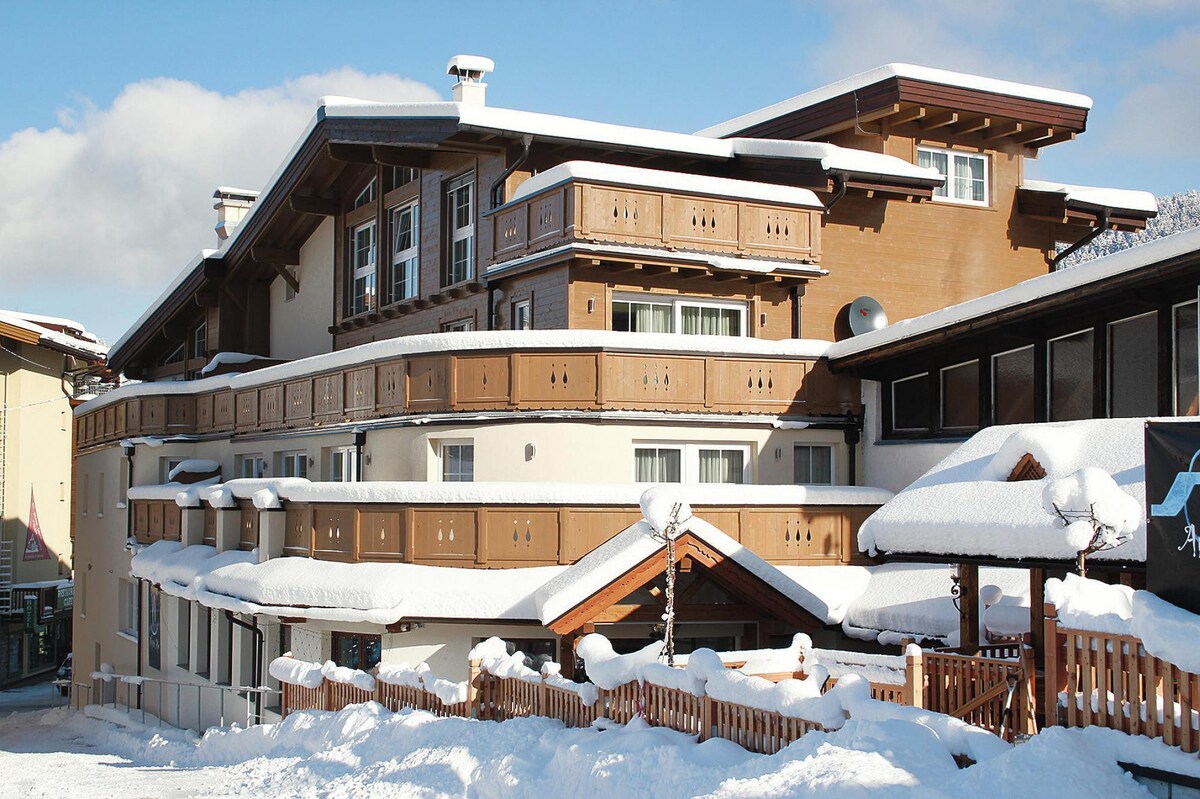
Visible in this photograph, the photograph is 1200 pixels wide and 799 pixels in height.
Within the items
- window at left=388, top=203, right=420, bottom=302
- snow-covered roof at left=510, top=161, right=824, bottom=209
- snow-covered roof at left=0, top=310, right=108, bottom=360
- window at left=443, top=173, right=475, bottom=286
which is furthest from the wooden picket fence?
snow-covered roof at left=0, top=310, right=108, bottom=360

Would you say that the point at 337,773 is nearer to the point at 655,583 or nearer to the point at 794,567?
the point at 655,583

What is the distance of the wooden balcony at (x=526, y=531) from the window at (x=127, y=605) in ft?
46.4

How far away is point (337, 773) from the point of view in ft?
48.1

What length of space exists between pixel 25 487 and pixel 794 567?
145ft

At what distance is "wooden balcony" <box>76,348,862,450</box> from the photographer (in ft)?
68.6

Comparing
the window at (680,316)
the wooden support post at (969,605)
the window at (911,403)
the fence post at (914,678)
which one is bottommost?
the fence post at (914,678)

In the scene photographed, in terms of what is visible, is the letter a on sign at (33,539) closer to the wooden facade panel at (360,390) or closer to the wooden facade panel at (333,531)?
the wooden facade panel at (360,390)

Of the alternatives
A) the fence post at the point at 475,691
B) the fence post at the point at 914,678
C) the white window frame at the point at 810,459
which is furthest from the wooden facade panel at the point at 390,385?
the fence post at the point at 914,678

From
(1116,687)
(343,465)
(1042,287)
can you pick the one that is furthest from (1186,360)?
(343,465)

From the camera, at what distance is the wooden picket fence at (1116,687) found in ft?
28.8

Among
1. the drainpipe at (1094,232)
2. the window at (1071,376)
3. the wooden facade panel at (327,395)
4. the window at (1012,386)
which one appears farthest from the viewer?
the drainpipe at (1094,232)

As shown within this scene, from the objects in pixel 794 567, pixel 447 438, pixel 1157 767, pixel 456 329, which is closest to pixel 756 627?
pixel 794 567

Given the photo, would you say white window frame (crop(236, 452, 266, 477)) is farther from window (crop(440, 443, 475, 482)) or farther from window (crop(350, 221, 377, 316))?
window (crop(440, 443, 475, 482))

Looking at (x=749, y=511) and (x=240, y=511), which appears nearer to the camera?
(x=749, y=511)
